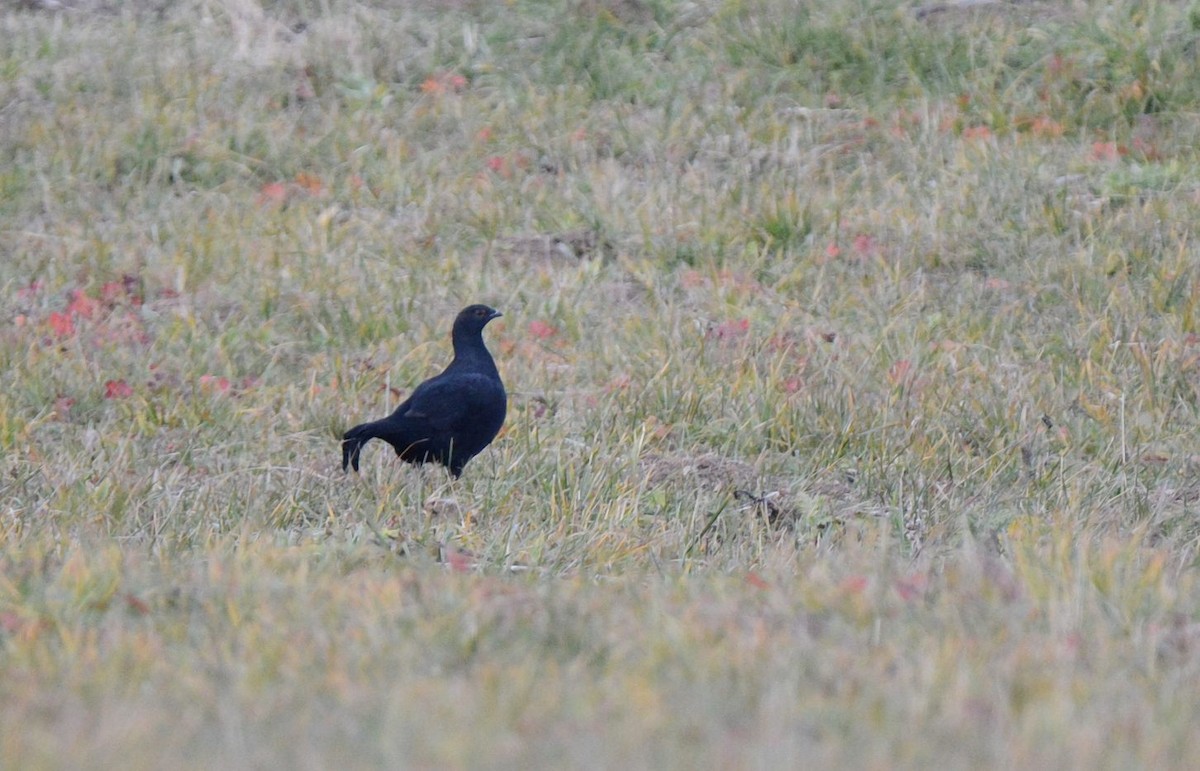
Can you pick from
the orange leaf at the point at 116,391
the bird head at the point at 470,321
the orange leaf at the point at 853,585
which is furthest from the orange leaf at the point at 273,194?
the orange leaf at the point at 853,585

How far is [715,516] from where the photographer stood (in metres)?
4.96

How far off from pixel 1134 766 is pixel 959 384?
14.1ft

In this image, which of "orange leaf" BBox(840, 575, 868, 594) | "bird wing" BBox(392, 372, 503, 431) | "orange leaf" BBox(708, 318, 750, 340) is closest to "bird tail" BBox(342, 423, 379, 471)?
"bird wing" BBox(392, 372, 503, 431)

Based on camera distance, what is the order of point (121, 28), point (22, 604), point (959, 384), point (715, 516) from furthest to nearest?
point (121, 28), point (959, 384), point (715, 516), point (22, 604)

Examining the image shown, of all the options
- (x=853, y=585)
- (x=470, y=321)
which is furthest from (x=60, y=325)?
(x=853, y=585)

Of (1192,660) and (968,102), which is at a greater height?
(1192,660)

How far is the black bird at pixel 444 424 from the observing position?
5.51m

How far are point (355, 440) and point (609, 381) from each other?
1592 millimetres

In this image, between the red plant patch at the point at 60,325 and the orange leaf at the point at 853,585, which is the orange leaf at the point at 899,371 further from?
the red plant patch at the point at 60,325

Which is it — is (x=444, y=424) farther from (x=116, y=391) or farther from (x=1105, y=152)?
(x=1105, y=152)

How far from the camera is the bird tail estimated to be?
215 inches

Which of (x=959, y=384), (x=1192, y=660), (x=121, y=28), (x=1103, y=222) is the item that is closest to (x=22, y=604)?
(x=1192, y=660)

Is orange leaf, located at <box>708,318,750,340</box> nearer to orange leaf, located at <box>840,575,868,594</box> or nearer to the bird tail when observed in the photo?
the bird tail

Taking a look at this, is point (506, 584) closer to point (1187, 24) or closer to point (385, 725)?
point (385, 725)
